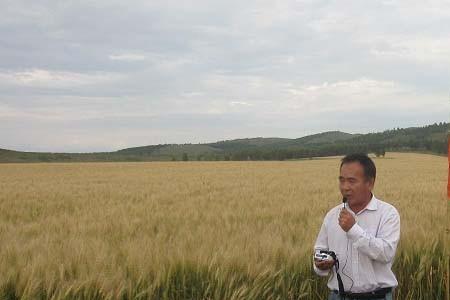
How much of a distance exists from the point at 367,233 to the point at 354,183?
0.32 metres

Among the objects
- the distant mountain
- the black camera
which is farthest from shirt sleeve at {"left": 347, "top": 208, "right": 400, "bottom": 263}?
the distant mountain

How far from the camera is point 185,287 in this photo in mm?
3301

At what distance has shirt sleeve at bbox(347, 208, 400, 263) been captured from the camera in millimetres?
2979

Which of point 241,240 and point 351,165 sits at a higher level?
point 351,165

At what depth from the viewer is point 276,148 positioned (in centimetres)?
13838

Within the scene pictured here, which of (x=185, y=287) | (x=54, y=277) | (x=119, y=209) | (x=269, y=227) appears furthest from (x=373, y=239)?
(x=119, y=209)

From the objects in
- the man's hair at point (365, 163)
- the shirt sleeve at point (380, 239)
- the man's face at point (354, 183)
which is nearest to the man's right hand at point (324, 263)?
the shirt sleeve at point (380, 239)

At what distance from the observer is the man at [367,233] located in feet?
10.4

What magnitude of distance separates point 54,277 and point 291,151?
8908 centimetres

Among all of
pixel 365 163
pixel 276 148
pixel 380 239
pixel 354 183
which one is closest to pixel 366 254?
pixel 380 239

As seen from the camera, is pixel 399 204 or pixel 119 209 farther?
pixel 399 204

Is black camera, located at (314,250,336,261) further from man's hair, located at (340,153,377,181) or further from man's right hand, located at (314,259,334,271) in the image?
man's hair, located at (340,153,377,181)

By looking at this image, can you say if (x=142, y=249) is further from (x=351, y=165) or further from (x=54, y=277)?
(x=351, y=165)

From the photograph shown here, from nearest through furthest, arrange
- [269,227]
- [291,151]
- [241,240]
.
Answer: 1. [241,240]
2. [269,227]
3. [291,151]
